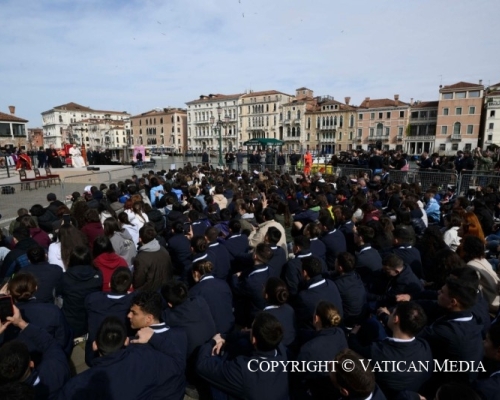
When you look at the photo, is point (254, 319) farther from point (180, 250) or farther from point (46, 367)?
point (180, 250)

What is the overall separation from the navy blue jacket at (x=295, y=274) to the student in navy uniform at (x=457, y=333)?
4.87 ft

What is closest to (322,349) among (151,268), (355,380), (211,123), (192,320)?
(355,380)

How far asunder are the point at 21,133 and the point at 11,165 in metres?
30.6

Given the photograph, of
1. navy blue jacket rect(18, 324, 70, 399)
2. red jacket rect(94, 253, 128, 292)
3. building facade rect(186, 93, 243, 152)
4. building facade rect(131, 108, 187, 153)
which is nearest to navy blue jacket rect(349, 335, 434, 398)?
navy blue jacket rect(18, 324, 70, 399)

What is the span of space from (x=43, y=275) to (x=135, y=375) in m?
2.26

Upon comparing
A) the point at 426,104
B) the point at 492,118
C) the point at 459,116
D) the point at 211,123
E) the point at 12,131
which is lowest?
the point at 12,131

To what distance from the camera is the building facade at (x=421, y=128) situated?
6795cm

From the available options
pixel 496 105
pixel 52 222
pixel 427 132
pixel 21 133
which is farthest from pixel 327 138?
pixel 52 222

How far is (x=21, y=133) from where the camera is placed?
163ft

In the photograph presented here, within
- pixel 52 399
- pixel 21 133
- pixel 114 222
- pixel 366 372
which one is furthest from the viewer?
pixel 21 133

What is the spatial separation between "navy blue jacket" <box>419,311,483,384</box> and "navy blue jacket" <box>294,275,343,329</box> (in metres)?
0.91

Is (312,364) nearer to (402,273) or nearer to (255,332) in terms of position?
(255,332)

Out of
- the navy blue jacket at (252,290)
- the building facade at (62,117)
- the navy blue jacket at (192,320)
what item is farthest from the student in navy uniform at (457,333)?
the building facade at (62,117)

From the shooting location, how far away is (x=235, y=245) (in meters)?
5.34
